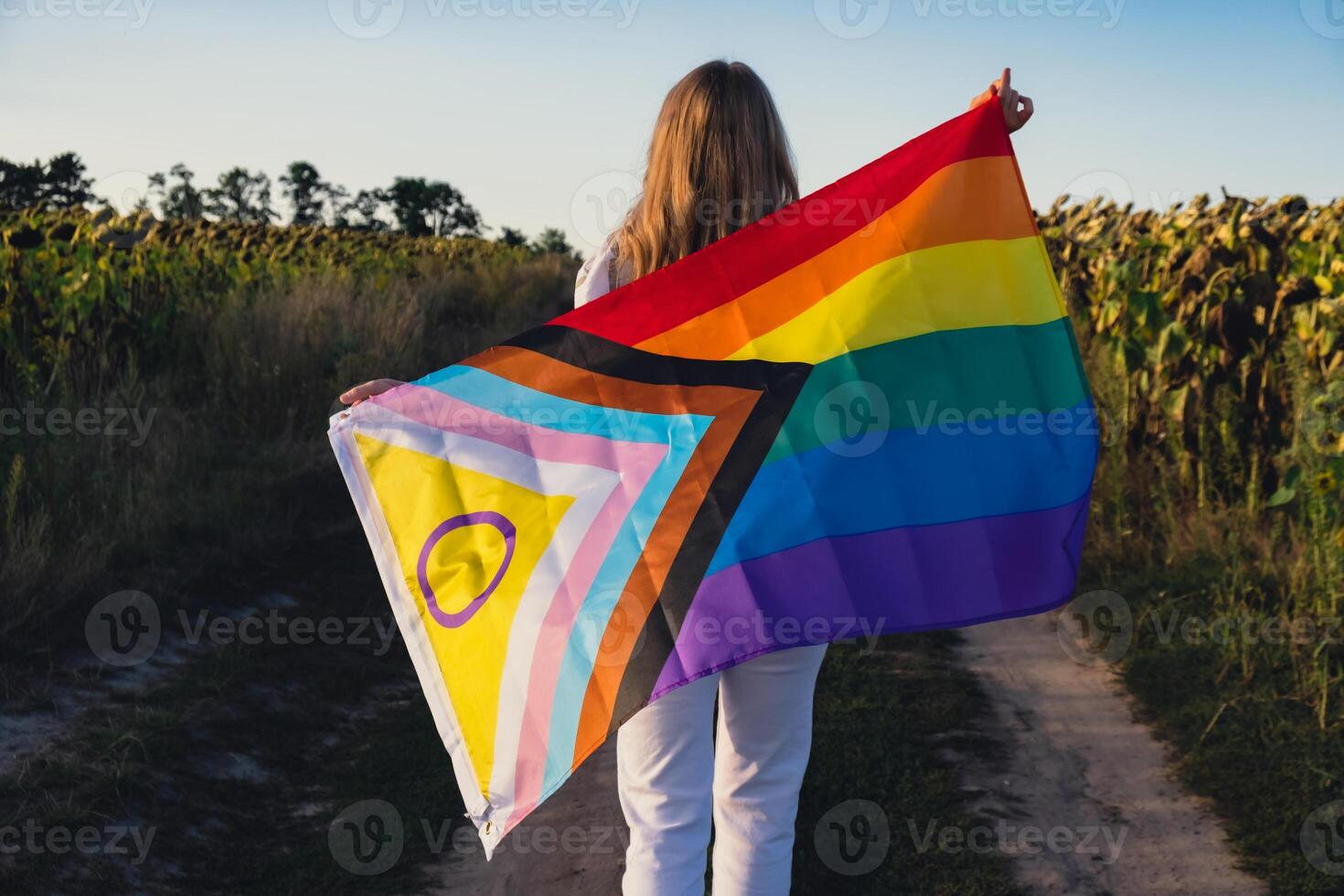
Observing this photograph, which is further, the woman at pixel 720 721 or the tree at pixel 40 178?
the tree at pixel 40 178

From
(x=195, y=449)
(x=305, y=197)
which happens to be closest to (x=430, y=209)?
(x=305, y=197)

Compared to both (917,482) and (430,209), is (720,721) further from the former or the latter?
(430,209)

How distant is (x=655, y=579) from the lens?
2.77 m

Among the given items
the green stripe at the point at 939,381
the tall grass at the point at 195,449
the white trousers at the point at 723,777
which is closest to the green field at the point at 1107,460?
the tall grass at the point at 195,449

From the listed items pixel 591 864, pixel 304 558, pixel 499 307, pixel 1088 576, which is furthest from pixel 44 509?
pixel 499 307

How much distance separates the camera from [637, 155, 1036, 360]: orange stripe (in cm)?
302

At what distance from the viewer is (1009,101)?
3.12 metres

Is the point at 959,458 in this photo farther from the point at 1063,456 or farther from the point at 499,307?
the point at 499,307

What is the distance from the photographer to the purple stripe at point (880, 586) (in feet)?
8.86

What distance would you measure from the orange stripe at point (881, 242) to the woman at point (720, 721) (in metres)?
Result: 0.24

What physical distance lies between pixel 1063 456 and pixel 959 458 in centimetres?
27

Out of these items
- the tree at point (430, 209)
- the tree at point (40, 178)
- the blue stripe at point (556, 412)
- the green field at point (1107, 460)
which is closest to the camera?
the blue stripe at point (556, 412)

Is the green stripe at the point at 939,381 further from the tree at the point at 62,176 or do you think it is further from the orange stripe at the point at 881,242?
the tree at the point at 62,176

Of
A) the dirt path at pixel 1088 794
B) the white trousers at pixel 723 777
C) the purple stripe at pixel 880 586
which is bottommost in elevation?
the dirt path at pixel 1088 794
